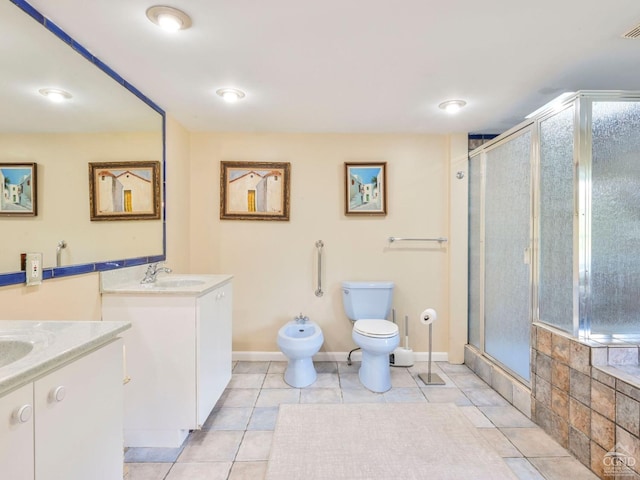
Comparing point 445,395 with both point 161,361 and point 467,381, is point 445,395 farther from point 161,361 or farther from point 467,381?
point 161,361

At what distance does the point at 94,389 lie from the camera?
0.93m

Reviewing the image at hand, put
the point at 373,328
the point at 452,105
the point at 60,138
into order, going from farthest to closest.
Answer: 1. the point at 373,328
2. the point at 452,105
3. the point at 60,138

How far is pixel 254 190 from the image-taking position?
2.80 metres

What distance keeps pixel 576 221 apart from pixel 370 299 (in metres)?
1.54

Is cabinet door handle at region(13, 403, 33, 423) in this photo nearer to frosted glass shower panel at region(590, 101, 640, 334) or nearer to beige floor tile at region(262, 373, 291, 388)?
beige floor tile at region(262, 373, 291, 388)

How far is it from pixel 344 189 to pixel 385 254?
738mm

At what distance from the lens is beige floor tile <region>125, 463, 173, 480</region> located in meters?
1.50

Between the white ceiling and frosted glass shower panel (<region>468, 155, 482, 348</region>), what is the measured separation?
21.6 inches

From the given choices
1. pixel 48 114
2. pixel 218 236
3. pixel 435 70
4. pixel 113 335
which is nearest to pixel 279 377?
pixel 218 236

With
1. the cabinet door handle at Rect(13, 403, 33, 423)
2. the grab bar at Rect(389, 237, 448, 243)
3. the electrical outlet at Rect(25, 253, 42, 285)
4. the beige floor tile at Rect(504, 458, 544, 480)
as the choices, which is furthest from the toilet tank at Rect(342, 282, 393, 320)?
the cabinet door handle at Rect(13, 403, 33, 423)

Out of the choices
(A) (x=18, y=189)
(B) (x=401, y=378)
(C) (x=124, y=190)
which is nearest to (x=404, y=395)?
(B) (x=401, y=378)

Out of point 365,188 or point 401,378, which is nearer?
point 401,378

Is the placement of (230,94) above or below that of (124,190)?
above

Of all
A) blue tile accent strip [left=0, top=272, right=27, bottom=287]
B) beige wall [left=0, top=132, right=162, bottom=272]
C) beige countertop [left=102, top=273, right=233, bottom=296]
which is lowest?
beige countertop [left=102, top=273, right=233, bottom=296]
